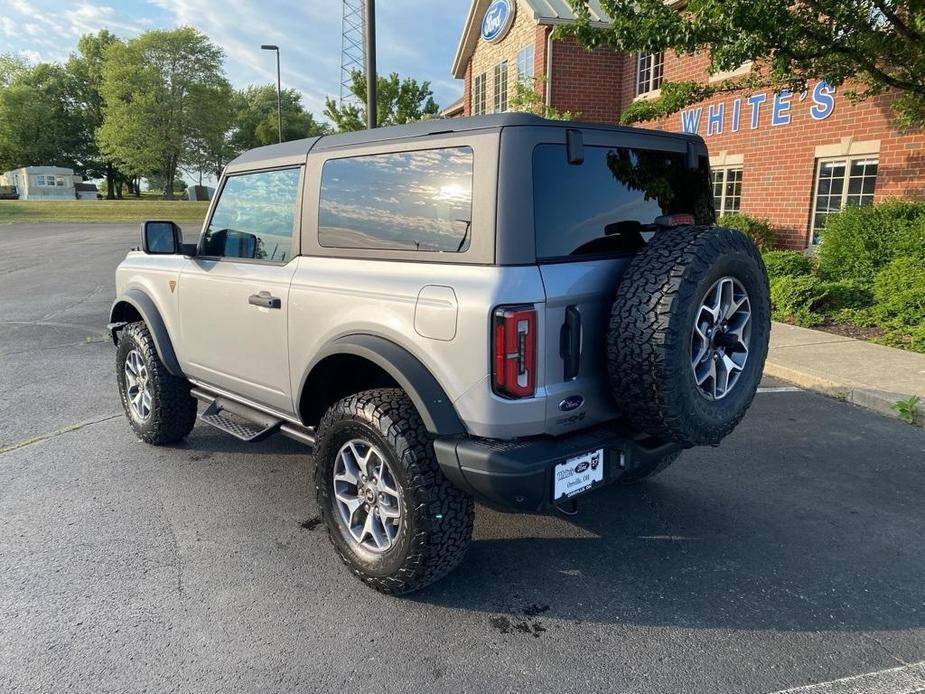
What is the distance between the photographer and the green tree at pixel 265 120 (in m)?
74.8

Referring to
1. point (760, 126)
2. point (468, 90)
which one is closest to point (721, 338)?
point (760, 126)

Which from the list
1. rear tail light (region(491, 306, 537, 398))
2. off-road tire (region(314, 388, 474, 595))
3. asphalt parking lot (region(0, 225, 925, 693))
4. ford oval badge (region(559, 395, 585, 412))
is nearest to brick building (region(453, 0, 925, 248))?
asphalt parking lot (region(0, 225, 925, 693))

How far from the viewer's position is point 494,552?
3455 mm

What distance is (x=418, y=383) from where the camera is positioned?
2.76m

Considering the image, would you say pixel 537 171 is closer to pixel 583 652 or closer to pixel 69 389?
pixel 583 652

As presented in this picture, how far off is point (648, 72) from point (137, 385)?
1533 centimetres

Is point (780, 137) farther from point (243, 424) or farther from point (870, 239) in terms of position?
point (243, 424)

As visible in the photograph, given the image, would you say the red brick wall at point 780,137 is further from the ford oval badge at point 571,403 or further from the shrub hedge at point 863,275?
the ford oval badge at point 571,403

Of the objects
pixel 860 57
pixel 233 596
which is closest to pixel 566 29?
pixel 860 57

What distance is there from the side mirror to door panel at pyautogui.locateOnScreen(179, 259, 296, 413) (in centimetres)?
16

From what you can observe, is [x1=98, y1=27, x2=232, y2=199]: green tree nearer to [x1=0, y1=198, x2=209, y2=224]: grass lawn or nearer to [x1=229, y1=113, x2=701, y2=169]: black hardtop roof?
[x1=0, y1=198, x2=209, y2=224]: grass lawn

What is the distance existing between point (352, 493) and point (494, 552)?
2.56 feet

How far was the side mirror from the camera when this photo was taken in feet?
13.9

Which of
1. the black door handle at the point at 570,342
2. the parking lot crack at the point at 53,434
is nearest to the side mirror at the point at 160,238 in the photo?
the parking lot crack at the point at 53,434
